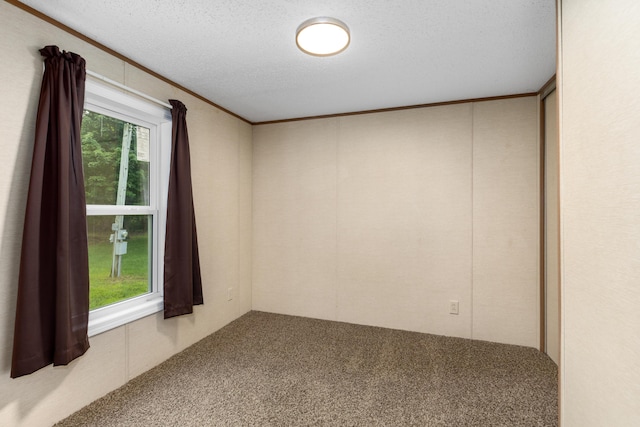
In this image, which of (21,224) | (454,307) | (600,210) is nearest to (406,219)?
(454,307)

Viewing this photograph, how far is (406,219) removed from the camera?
317 cm

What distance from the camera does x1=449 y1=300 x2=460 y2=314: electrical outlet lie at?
3000mm

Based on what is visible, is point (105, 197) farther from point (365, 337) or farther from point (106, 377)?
point (365, 337)

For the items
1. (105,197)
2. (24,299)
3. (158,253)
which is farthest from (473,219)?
(24,299)

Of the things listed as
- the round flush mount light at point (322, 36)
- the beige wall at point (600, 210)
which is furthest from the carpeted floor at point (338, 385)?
the round flush mount light at point (322, 36)

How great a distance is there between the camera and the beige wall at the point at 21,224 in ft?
5.18

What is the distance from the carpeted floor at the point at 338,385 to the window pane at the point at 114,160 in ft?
4.52

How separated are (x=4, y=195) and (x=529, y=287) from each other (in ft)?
12.7

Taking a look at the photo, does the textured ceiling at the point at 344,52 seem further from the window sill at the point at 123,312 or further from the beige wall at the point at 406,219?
the window sill at the point at 123,312

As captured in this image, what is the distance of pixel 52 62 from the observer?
168cm

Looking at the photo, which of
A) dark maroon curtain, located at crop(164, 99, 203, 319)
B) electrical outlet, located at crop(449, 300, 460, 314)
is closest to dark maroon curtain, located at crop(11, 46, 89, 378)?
dark maroon curtain, located at crop(164, 99, 203, 319)

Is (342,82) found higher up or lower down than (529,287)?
higher up

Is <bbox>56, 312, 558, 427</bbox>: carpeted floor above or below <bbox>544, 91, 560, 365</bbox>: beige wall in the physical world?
below

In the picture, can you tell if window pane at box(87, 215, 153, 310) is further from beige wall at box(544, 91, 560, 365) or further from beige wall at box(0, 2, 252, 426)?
beige wall at box(544, 91, 560, 365)
